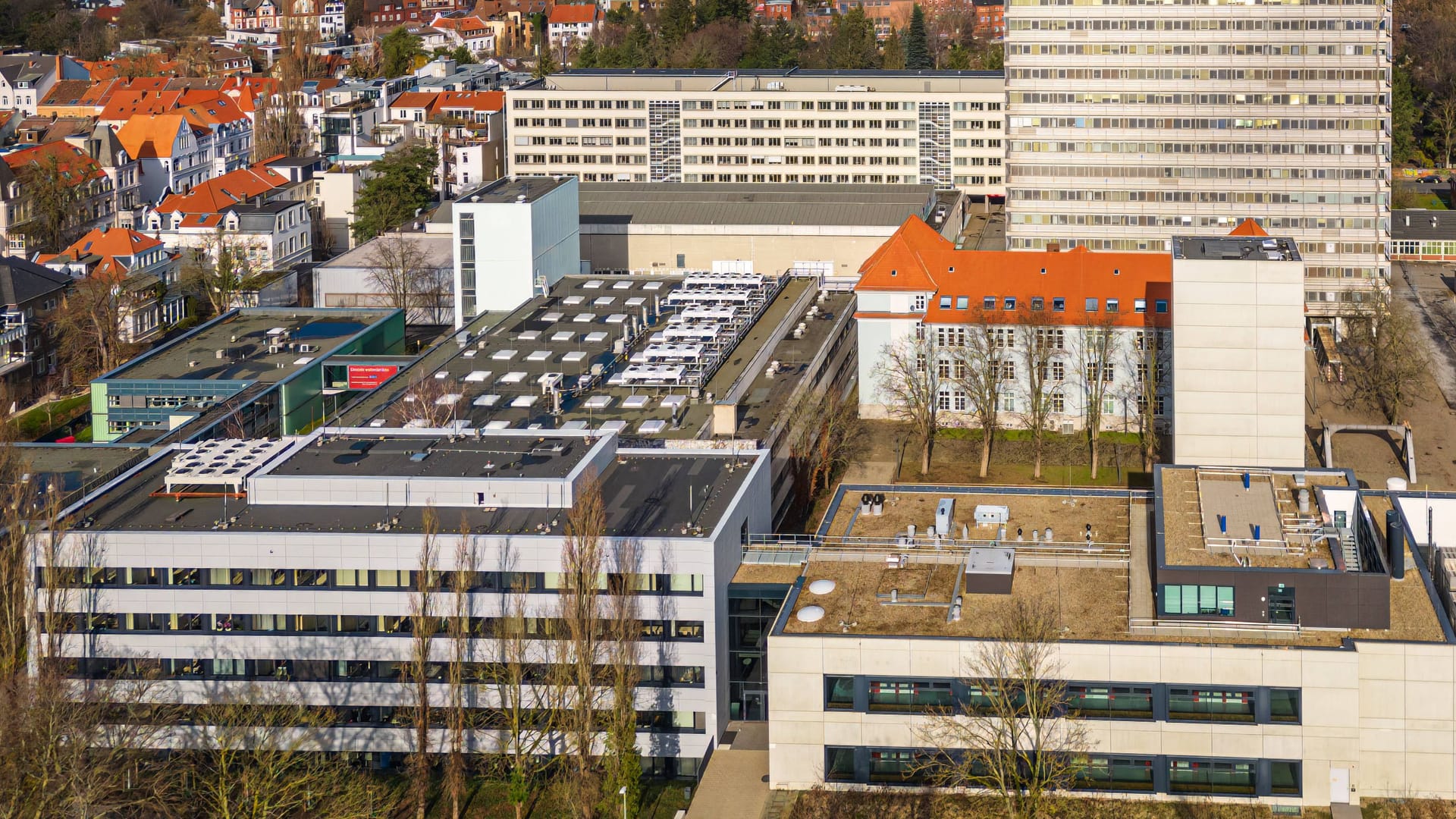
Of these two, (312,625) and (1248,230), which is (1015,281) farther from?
(312,625)

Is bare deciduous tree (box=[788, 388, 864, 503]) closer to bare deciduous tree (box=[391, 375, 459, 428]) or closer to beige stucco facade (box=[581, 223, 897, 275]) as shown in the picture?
bare deciduous tree (box=[391, 375, 459, 428])

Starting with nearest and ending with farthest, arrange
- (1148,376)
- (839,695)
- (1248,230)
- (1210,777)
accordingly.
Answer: (1210,777) → (839,695) → (1148,376) → (1248,230)

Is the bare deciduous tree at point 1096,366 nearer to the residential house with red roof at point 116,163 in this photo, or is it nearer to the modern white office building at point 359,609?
the modern white office building at point 359,609

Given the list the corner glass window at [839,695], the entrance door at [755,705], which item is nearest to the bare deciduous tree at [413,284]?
the entrance door at [755,705]

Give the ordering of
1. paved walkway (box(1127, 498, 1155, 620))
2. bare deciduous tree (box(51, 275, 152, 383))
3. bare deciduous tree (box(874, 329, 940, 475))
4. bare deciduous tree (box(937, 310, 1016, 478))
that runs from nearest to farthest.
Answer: paved walkway (box(1127, 498, 1155, 620)) < bare deciduous tree (box(937, 310, 1016, 478)) < bare deciduous tree (box(874, 329, 940, 475)) < bare deciduous tree (box(51, 275, 152, 383))

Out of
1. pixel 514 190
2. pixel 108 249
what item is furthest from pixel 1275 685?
pixel 108 249

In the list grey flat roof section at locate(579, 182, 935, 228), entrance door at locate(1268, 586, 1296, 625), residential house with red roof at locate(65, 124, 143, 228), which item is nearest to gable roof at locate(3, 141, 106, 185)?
residential house with red roof at locate(65, 124, 143, 228)
